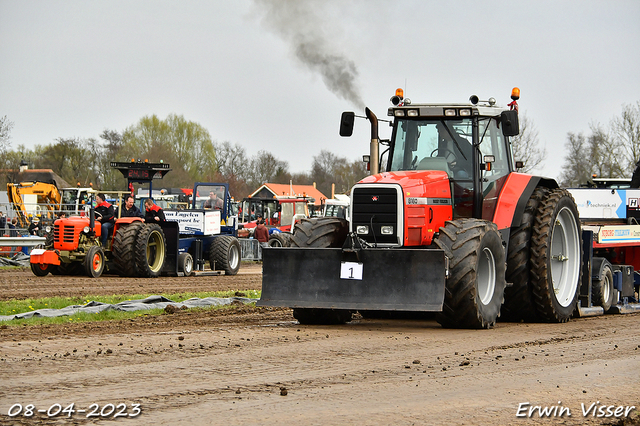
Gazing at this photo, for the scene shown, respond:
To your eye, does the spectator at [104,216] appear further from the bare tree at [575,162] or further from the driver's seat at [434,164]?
the bare tree at [575,162]

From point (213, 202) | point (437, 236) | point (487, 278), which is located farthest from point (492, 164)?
point (213, 202)

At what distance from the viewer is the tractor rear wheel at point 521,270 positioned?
34.1 ft

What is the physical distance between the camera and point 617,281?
42.7ft

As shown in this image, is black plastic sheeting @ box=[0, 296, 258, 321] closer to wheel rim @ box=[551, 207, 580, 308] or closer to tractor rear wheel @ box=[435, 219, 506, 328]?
tractor rear wheel @ box=[435, 219, 506, 328]

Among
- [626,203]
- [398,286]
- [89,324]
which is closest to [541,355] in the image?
[398,286]

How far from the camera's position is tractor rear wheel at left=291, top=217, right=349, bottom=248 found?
32.1 feet

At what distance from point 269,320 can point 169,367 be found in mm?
4133

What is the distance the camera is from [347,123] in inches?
398

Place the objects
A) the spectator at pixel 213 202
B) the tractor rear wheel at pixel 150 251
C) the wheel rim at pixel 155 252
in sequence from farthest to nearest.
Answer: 1. the spectator at pixel 213 202
2. the wheel rim at pixel 155 252
3. the tractor rear wheel at pixel 150 251

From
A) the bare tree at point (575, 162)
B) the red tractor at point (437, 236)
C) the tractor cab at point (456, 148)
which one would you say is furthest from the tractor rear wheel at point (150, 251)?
the bare tree at point (575, 162)

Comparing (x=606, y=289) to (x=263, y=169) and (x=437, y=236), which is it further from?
(x=263, y=169)

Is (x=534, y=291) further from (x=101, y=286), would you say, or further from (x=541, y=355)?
(x=101, y=286)

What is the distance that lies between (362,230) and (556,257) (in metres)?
3.47

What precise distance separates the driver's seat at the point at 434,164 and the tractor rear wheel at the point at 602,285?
3624 millimetres
